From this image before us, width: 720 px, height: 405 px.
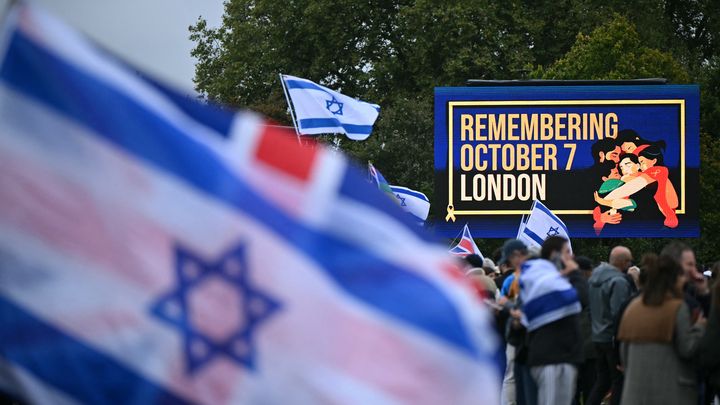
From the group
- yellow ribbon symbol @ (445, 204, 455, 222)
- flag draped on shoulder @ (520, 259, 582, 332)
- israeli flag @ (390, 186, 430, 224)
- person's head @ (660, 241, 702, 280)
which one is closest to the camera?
flag draped on shoulder @ (520, 259, 582, 332)

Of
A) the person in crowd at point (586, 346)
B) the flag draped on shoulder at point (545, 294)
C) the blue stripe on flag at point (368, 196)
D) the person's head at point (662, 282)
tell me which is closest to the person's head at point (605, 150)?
the person in crowd at point (586, 346)

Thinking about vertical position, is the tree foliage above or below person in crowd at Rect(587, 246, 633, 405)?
above

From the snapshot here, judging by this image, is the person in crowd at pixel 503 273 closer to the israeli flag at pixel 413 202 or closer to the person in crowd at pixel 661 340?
the person in crowd at pixel 661 340

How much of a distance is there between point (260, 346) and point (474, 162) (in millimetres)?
28953

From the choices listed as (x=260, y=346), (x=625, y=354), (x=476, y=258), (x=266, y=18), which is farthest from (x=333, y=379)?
(x=266, y=18)

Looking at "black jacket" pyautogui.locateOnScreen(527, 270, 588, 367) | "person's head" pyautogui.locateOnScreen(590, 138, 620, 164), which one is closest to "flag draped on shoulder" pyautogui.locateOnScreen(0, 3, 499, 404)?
"black jacket" pyautogui.locateOnScreen(527, 270, 588, 367)

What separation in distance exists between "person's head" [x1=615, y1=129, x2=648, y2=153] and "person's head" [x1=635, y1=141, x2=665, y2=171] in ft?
0.39

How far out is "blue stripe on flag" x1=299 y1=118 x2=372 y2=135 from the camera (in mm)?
26469

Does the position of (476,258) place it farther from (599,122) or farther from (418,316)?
(599,122)

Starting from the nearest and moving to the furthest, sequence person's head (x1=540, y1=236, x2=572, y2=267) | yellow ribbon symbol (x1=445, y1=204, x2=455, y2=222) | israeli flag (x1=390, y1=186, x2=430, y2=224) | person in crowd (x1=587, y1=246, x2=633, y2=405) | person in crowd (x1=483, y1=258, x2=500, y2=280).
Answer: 1. person's head (x1=540, y1=236, x2=572, y2=267)
2. person in crowd (x1=587, y1=246, x2=633, y2=405)
3. person in crowd (x1=483, y1=258, x2=500, y2=280)
4. israeli flag (x1=390, y1=186, x2=430, y2=224)
5. yellow ribbon symbol (x1=445, y1=204, x2=455, y2=222)

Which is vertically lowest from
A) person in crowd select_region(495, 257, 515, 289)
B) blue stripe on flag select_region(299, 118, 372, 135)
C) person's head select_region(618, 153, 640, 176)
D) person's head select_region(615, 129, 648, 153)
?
person in crowd select_region(495, 257, 515, 289)

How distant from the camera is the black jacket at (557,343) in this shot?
11.1 m

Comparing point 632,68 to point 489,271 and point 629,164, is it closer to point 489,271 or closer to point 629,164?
point 629,164

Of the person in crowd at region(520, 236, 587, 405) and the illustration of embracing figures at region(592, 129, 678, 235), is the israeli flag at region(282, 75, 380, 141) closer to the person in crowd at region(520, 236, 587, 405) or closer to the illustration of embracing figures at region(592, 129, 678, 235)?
the illustration of embracing figures at region(592, 129, 678, 235)
